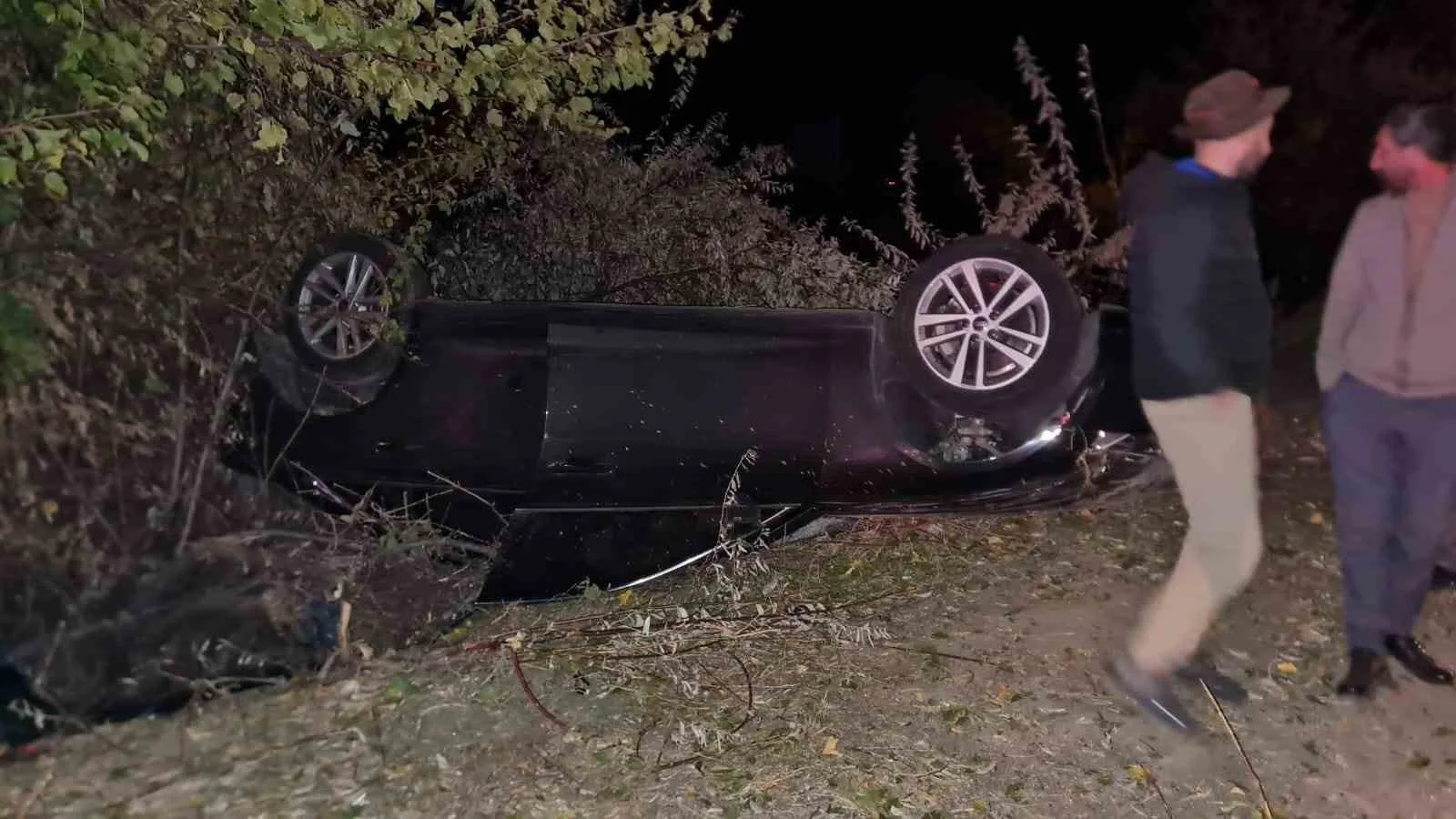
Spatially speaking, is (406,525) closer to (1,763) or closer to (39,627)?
(39,627)

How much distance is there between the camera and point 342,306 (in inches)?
189

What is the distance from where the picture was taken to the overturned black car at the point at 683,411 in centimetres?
452

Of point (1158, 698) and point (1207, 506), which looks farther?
point (1158, 698)

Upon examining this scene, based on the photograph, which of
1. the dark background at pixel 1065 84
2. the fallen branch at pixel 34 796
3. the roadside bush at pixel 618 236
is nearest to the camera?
the fallen branch at pixel 34 796

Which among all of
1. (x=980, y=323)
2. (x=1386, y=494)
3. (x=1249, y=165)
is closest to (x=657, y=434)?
(x=980, y=323)

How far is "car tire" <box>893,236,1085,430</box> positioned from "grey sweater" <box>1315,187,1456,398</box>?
3.47 ft

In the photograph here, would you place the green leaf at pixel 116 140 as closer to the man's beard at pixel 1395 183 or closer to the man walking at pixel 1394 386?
the man walking at pixel 1394 386

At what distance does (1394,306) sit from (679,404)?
2442 mm

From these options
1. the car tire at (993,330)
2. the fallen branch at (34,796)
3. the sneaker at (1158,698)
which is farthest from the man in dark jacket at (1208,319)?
the fallen branch at (34,796)

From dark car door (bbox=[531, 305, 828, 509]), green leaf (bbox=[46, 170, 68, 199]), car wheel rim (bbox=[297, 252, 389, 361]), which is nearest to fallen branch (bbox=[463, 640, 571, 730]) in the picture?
dark car door (bbox=[531, 305, 828, 509])

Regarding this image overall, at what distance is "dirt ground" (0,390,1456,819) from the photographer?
10.6 ft

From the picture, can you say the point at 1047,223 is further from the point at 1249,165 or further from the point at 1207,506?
the point at 1207,506

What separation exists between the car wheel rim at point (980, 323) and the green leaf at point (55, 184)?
2995 millimetres

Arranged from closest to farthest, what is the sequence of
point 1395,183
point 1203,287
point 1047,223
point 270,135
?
1. point 1203,287
2. point 1395,183
3. point 270,135
4. point 1047,223
